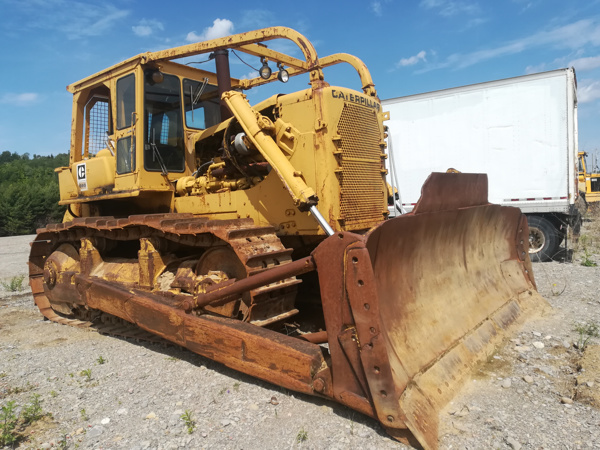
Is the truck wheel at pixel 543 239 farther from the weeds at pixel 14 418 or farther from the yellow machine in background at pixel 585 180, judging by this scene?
the weeds at pixel 14 418

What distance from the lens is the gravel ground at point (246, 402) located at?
2547 millimetres

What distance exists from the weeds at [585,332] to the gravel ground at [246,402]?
2.2 inches

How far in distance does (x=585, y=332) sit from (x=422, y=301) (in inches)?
79.5

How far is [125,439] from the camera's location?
8.66 ft

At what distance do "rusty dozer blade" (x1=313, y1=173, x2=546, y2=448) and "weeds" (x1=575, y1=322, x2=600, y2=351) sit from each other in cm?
53

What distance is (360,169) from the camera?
13.8 ft

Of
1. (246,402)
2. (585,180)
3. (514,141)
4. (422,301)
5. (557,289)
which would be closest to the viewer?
(246,402)

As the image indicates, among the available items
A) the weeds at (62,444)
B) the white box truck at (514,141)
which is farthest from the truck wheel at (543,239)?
the weeds at (62,444)

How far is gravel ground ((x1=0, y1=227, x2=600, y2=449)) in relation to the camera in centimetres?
255

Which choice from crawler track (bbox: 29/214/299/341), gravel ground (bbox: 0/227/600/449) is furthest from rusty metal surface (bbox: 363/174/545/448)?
crawler track (bbox: 29/214/299/341)

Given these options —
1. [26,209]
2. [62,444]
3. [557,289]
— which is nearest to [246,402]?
[62,444]

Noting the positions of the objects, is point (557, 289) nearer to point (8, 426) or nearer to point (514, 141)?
point (514, 141)

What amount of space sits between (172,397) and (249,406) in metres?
0.61

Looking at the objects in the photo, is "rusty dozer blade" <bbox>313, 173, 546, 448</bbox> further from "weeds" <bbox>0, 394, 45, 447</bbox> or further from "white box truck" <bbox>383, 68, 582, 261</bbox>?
"white box truck" <bbox>383, 68, 582, 261</bbox>
